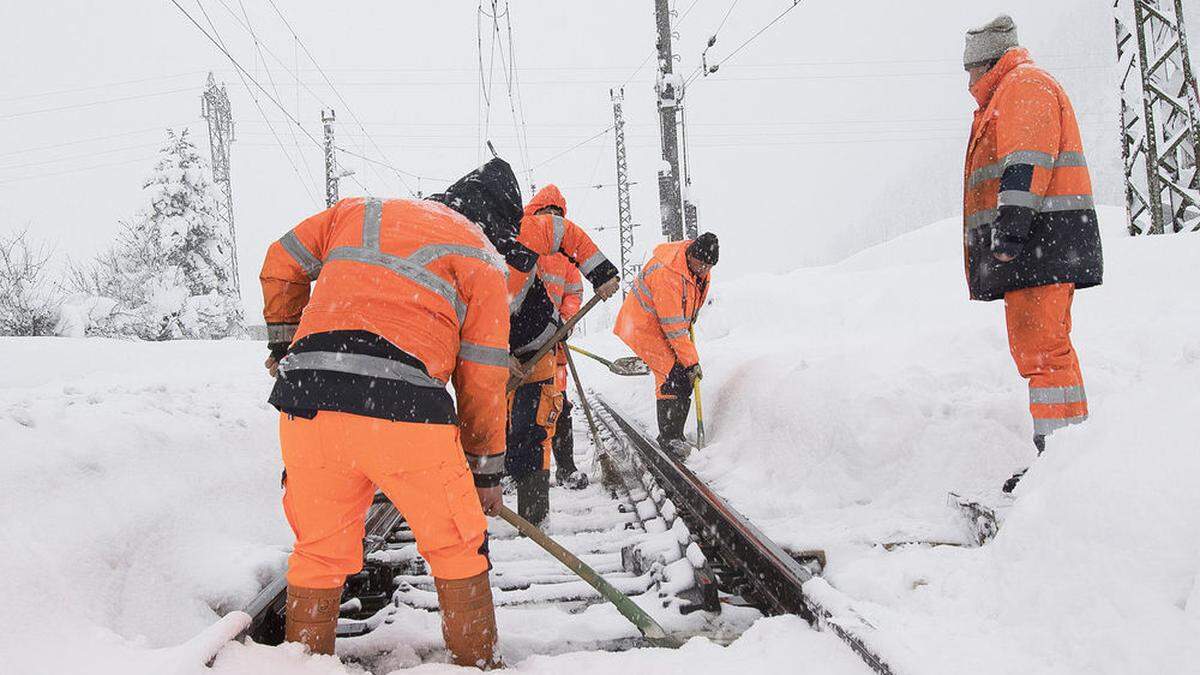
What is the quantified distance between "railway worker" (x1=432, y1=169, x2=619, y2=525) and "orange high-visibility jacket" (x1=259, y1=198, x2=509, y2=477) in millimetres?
1413

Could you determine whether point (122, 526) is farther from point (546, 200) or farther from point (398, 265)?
point (546, 200)

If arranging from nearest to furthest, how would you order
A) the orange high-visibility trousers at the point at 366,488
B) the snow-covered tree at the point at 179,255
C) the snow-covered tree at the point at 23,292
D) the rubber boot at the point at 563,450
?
the orange high-visibility trousers at the point at 366,488, the rubber boot at the point at 563,450, the snow-covered tree at the point at 23,292, the snow-covered tree at the point at 179,255

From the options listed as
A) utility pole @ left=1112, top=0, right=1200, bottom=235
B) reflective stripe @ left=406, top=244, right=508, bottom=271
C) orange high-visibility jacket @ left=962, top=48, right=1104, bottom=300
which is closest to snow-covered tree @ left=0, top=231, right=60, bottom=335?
reflective stripe @ left=406, top=244, right=508, bottom=271

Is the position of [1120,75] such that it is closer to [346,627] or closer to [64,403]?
[346,627]

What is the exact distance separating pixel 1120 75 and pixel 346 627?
12983mm

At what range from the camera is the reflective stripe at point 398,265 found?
82.1 inches

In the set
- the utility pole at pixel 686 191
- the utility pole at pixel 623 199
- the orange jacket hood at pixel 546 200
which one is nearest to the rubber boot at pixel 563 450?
the orange jacket hood at pixel 546 200

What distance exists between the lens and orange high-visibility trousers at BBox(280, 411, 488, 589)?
1.97 meters

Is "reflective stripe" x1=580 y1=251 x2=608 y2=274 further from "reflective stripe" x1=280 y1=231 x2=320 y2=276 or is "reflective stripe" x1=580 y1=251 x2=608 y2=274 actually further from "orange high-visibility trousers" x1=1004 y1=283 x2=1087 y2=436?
"orange high-visibility trousers" x1=1004 y1=283 x2=1087 y2=436

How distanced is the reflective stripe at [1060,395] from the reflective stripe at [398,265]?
2.69 metres

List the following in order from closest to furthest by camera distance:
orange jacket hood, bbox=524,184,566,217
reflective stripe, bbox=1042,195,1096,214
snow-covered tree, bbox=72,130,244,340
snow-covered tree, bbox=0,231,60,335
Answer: reflective stripe, bbox=1042,195,1096,214
orange jacket hood, bbox=524,184,566,217
snow-covered tree, bbox=0,231,60,335
snow-covered tree, bbox=72,130,244,340

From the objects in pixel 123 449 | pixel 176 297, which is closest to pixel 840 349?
pixel 123 449

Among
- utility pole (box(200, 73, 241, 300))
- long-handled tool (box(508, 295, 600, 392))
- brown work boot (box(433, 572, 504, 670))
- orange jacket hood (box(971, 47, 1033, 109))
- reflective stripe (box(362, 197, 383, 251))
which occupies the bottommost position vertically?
brown work boot (box(433, 572, 504, 670))

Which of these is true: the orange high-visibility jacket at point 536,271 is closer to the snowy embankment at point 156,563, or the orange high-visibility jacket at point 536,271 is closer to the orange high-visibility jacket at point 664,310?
the orange high-visibility jacket at point 664,310
